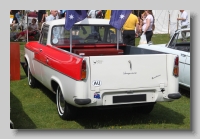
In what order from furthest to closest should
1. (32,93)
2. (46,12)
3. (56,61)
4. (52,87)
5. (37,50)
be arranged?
1. (46,12)
2. (32,93)
3. (37,50)
4. (52,87)
5. (56,61)

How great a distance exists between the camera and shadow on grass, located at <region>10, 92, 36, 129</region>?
579 centimetres

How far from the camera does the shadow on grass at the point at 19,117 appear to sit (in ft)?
19.0

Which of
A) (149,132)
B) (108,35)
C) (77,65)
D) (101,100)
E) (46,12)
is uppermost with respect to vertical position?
(46,12)

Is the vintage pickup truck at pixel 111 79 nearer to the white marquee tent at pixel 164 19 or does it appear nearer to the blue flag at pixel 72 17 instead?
the blue flag at pixel 72 17

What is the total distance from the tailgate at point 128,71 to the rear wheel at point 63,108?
79 centimetres

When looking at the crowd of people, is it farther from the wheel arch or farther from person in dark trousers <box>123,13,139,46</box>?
the wheel arch

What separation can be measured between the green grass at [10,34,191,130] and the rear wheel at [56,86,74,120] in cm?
10

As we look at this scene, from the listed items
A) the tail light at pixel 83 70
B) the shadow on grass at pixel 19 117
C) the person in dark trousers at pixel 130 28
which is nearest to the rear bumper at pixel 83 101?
the tail light at pixel 83 70

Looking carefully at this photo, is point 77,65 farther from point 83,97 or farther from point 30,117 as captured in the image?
point 30,117

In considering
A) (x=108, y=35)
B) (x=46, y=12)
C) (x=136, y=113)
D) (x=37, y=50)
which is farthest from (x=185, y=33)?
(x=46, y=12)

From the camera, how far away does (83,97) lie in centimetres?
512

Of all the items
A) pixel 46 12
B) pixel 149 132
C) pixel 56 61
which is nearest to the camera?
pixel 149 132

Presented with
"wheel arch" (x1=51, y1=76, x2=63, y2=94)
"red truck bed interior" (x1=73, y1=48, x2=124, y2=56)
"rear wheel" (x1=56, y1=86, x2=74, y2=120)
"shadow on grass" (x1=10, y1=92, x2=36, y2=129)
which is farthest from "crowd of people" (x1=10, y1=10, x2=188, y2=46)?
"shadow on grass" (x1=10, y1=92, x2=36, y2=129)

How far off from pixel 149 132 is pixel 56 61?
1.93m
